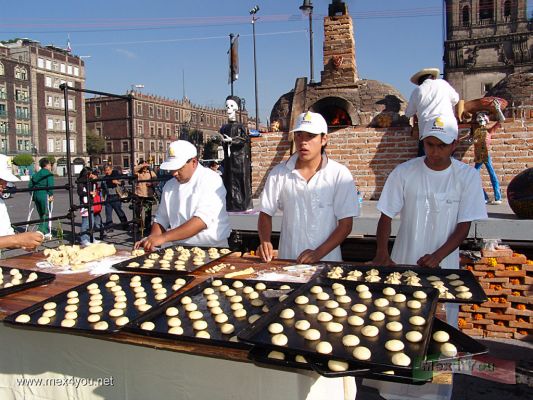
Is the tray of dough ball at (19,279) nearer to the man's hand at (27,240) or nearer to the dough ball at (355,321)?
the man's hand at (27,240)

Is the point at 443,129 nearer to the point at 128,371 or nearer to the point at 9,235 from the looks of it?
the point at 128,371

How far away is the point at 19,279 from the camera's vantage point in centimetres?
244

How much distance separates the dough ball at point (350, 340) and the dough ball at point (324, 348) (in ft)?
0.20

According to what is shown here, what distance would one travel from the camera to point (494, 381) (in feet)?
10.9

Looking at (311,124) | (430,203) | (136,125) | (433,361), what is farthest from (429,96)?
(136,125)

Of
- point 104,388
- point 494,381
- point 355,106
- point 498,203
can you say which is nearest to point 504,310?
point 494,381

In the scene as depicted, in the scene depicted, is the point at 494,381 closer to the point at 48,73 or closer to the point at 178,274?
the point at 178,274

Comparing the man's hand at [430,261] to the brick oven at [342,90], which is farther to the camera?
the brick oven at [342,90]

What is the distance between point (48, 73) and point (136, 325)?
6676 centimetres

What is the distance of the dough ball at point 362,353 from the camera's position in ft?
4.66

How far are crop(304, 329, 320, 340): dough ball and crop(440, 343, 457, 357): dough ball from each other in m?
0.42

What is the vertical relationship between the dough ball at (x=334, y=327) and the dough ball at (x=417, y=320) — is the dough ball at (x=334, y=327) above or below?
below

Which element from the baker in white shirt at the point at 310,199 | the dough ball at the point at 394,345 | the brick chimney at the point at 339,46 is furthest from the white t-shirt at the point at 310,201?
the brick chimney at the point at 339,46

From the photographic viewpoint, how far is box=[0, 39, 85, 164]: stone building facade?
176ft
